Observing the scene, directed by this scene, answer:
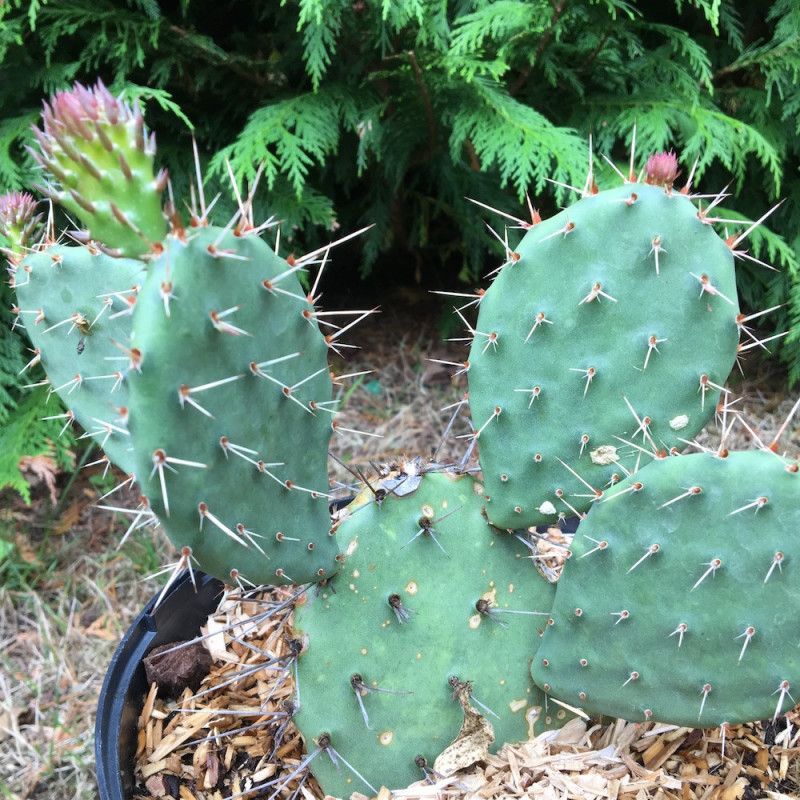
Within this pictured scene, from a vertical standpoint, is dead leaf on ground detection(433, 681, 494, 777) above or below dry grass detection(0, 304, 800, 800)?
above

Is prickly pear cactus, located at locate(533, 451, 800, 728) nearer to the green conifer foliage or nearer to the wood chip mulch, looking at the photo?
the wood chip mulch

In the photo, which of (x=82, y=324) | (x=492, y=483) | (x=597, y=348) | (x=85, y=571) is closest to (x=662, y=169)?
(x=597, y=348)

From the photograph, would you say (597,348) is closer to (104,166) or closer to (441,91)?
(104,166)

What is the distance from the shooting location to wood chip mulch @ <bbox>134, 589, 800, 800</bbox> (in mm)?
967

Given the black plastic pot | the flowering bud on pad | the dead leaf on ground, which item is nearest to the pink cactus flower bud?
the dead leaf on ground

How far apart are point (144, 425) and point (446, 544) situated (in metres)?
0.49

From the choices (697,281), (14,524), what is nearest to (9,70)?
(14,524)

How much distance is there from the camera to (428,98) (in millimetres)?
1799

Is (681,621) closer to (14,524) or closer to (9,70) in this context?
(14,524)

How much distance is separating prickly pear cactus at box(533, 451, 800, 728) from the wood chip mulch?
0.11 m

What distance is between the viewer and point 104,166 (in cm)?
68

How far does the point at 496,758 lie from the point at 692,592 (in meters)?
0.37

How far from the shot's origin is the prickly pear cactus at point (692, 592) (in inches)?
31.7

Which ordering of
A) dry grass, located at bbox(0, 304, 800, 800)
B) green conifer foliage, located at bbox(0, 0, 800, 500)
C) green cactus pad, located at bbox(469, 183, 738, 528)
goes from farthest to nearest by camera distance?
green conifer foliage, located at bbox(0, 0, 800, 500) → dry grass, located at bbox(0, 304, 800, 800) → green cactus pad, located at bbox(469, 183, 738, 528)
